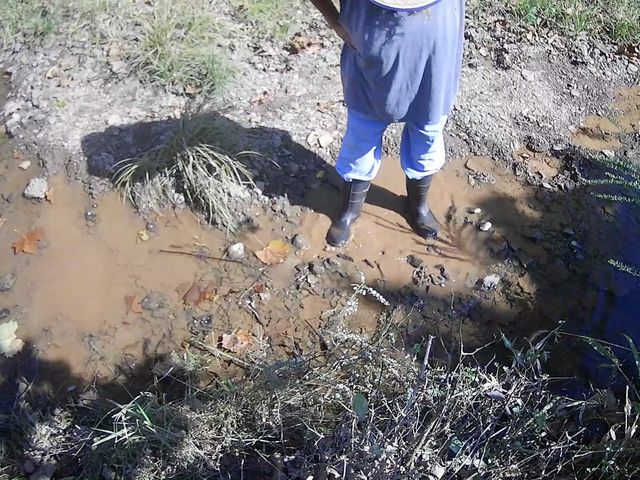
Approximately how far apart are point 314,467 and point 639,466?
1126mm

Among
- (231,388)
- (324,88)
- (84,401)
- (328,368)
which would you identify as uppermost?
(324,88)

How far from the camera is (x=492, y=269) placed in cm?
337

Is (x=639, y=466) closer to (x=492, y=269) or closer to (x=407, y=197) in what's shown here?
(x=492, y=269)

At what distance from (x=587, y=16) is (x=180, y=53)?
2.69 metres

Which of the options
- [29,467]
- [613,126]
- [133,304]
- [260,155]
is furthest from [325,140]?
[29,467]

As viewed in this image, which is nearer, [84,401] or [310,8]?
[84,401]

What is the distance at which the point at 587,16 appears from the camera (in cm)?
435

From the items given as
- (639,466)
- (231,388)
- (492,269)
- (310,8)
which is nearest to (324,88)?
(310,8)

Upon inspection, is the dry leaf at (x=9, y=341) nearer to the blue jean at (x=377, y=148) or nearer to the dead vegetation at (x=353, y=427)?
the dead vegetation at (x=353, y=427)

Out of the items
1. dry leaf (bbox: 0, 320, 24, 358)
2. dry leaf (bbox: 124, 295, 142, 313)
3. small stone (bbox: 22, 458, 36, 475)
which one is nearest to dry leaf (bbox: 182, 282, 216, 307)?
dry leaf (bbox: 124, 295, 142, 313)

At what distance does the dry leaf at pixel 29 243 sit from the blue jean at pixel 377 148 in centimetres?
166

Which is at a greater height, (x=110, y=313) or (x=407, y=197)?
(x=407, y=197)

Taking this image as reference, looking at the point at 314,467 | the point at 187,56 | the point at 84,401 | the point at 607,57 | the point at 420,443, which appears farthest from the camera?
the point at 607,57

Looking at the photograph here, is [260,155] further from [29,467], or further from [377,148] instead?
[29,467]
